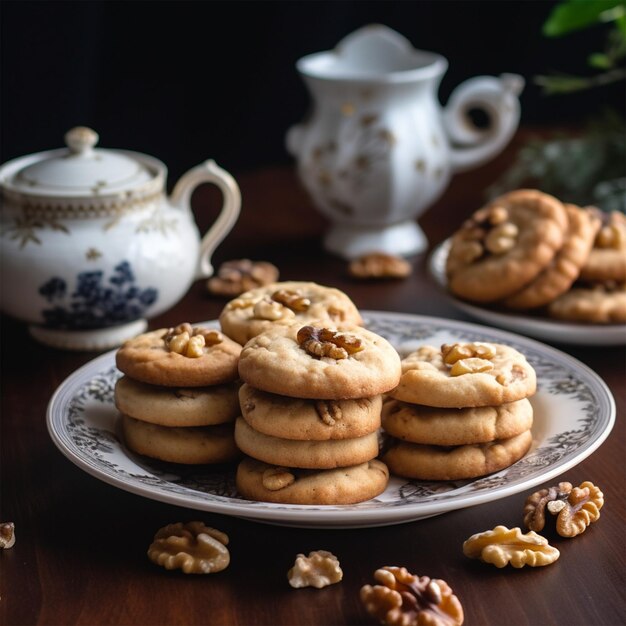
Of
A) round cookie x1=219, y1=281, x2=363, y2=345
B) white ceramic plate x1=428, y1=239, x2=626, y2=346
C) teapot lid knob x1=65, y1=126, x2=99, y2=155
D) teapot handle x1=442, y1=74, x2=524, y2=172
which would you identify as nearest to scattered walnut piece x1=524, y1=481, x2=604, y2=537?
round cookie x1=219, y1=281, x2=363, y2=345

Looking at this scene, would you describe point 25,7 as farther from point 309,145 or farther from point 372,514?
point 372,514

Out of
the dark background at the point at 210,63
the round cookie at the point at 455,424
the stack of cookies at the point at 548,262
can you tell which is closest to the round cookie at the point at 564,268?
the stack of cookies at the point at 548,262

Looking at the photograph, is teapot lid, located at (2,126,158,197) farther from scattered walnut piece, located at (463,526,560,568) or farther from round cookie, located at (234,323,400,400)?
scattered walnut piece, located at (463,526,560,568)

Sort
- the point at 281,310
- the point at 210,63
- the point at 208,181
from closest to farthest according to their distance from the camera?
the point at 281,310, the point at 208,181, the point at 210,63

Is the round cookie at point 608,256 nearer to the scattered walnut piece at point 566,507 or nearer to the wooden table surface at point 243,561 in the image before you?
the wooden table surface at point 243,561

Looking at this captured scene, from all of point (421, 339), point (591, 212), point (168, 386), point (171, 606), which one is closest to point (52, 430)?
point (168, 386)

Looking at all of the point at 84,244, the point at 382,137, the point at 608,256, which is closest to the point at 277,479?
the point at 84,244

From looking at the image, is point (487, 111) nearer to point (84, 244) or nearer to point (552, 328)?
point (552, 328)
